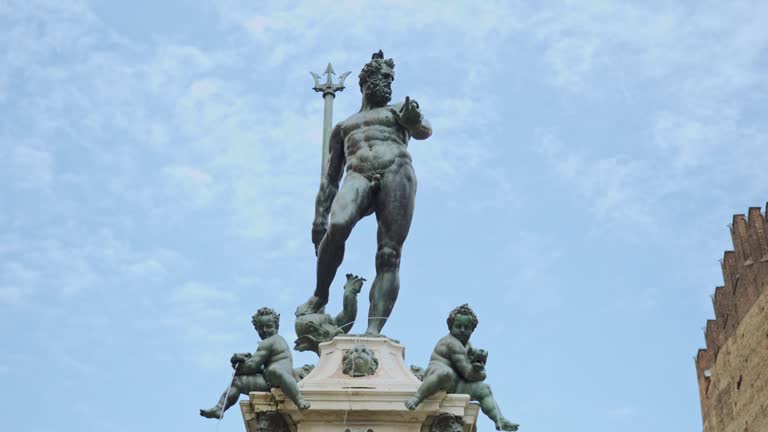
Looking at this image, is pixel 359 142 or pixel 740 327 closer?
pixel 359 142

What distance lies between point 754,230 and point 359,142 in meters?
49.6

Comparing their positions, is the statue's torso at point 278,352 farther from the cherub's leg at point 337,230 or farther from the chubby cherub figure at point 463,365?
the cherub's leg at point 337,230

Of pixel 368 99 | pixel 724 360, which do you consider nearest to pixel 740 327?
pixel 724 360

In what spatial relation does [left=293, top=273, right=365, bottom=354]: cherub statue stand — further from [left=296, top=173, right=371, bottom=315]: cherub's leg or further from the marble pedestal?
the marble pedestal

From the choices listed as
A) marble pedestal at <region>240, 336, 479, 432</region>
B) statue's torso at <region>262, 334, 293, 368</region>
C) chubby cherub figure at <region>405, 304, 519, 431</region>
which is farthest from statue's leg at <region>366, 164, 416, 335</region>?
marble pedestal at <region>240, 336, 479, 432</region>

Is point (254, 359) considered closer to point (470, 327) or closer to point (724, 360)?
point (470, 327)

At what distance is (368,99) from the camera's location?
41.0ft

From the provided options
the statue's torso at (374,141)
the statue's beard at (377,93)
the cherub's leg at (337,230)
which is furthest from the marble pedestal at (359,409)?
the statue's beard at (377,93)

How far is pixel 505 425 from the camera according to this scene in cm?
1026

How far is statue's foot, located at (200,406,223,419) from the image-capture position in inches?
402

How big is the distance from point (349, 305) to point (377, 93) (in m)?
2.11

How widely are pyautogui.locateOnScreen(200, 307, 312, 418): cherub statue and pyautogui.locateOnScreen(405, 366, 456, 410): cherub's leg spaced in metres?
0.84

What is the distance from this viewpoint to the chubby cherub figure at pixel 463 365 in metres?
10.3

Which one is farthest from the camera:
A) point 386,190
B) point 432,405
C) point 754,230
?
point 754,230
